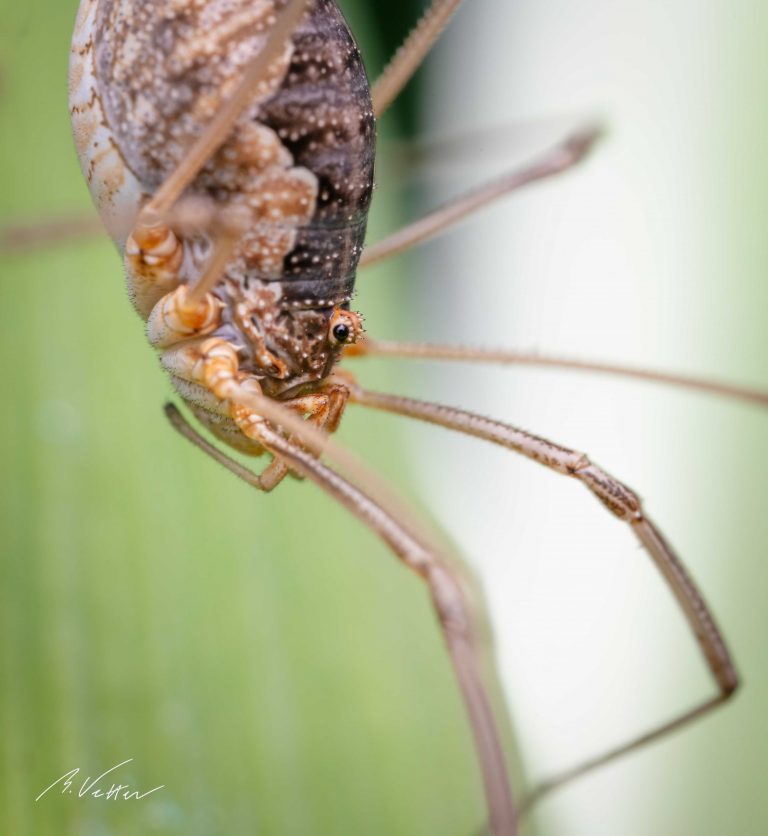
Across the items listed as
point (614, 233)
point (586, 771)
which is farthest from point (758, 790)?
point (614, 233)

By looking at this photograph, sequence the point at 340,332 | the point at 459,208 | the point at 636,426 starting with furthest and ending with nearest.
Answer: the point at 636,426 → the point at 459,208 → the point at 340,332

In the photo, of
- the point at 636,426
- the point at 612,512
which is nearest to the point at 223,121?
the point at 612,512

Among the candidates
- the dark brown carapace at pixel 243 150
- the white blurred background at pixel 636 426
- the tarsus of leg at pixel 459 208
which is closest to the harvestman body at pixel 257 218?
the dark brown carapace at pixel 243 150

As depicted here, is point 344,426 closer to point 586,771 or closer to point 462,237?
point 586,771
